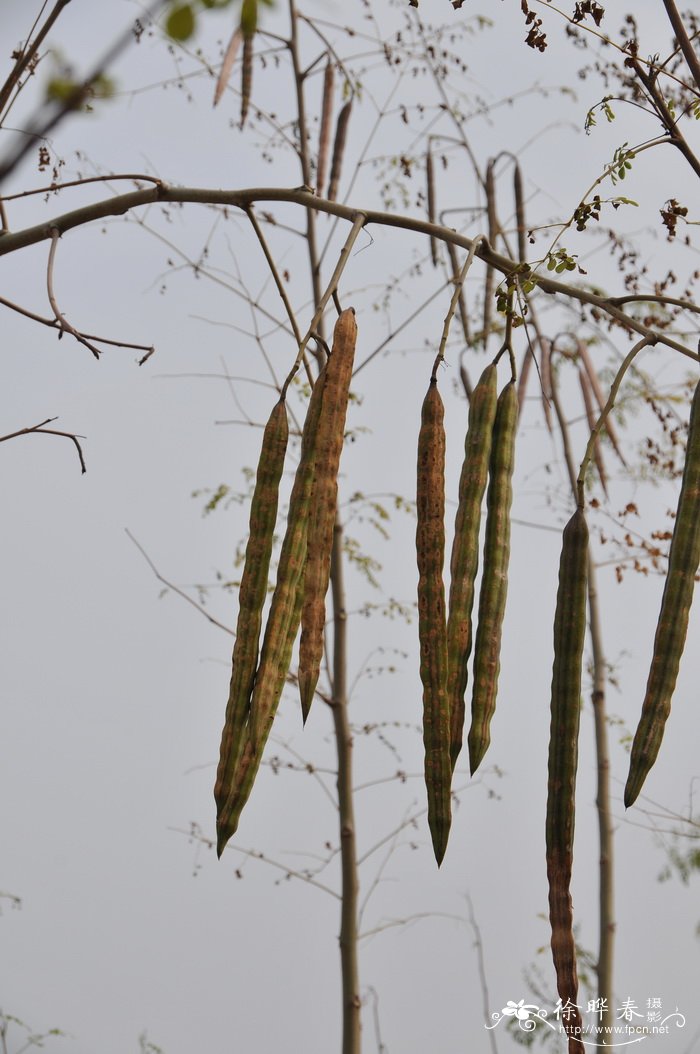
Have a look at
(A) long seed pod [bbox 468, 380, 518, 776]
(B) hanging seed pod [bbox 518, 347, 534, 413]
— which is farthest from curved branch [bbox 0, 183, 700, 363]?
(B) hanging seed pod [bbox 518, 347, 534, 413]

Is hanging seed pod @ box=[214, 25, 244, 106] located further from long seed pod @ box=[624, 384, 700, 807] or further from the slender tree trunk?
long seed pod @ box=[624, 384, 700, 807]

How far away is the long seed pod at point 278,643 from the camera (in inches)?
28.9

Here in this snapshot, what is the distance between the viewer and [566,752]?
2.54 feet

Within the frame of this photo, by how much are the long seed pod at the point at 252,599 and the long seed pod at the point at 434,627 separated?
0.34ft

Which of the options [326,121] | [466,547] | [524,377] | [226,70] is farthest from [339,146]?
[466,547]

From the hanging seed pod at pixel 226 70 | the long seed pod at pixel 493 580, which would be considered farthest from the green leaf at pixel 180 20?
the hanging seed pod at pixel 226 70

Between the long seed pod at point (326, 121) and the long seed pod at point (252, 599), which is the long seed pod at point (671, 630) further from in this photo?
the long seed pod at point (326, 121)

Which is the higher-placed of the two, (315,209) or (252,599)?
(315,209)

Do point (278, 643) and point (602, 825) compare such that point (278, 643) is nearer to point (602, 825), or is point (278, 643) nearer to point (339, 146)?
point (339, 146)

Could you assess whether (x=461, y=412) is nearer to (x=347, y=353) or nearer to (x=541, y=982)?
(x=541, y=982)

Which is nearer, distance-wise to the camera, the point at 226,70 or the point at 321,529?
the point at 321,529

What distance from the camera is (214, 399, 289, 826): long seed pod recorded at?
0.74 meters

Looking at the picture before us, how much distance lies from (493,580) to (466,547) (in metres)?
0.04

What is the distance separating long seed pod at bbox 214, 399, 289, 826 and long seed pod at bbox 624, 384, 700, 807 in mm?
266
